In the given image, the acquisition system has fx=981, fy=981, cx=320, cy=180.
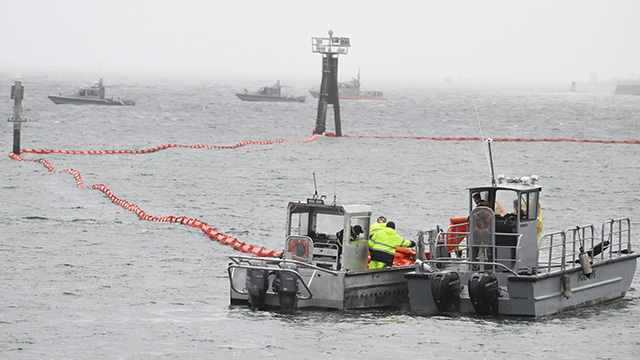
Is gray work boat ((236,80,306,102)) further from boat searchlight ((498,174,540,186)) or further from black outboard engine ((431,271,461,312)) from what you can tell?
black outboard engine ((431,271,461,312))

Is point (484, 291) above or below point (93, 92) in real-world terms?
below

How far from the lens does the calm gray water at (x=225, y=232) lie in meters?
16.6

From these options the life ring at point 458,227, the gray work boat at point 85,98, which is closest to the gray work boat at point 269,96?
the gray work boat at point 85,98

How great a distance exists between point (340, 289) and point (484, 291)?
2.60 metres

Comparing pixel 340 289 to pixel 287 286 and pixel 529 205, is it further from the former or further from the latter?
pixel 529 205

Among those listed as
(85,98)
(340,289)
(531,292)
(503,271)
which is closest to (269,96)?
(85,98)

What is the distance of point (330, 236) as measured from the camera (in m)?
19.5

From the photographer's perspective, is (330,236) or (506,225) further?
(330,236)

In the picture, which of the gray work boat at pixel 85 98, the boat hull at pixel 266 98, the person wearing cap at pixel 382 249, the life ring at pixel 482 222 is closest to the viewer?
the life ring at pixel 482 222

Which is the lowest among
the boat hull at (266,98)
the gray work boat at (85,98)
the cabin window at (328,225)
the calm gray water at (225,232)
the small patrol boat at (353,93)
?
the calm gray water at (225,232)

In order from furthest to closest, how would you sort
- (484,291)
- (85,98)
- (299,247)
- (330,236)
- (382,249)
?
(85,98) → (330,236) → (382,249) → (299,247) → (484,291)

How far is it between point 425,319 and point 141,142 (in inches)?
1971

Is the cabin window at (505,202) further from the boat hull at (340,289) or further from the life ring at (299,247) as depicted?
the life ring at (299,247)

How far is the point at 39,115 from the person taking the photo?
93438mm
